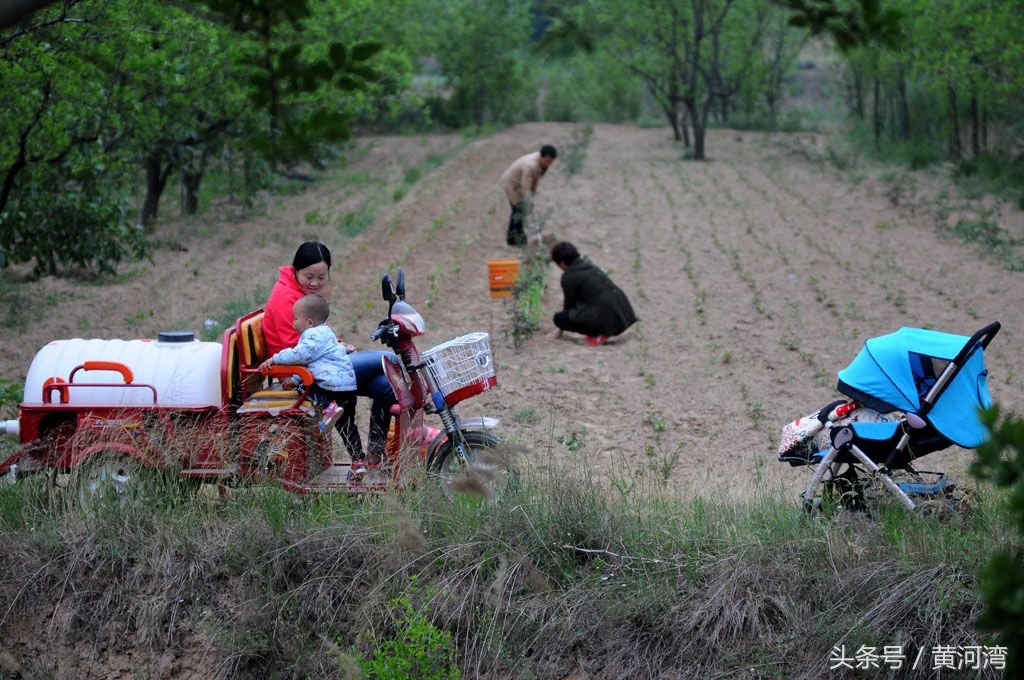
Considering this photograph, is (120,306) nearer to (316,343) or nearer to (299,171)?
(316,343)

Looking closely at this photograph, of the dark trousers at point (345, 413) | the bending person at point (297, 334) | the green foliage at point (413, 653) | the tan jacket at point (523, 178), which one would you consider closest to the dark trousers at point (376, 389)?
the bending person at point (297, 334)

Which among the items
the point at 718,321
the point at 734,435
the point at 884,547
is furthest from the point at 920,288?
the point at 884,547

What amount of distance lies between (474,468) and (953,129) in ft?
69.6

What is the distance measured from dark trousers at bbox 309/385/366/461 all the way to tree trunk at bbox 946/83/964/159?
19.8m

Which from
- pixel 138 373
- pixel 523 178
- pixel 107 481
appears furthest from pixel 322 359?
pixel 523 178

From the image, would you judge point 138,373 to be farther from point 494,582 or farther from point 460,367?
point 494,582

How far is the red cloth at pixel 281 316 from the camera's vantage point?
604 centimetres

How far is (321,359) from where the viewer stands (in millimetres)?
5930

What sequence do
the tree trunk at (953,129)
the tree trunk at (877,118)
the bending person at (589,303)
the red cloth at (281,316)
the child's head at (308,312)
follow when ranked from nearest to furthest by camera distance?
1. the child's head at (308,312)
2. the red cloth at (281,316)
3. the bending person at (589,303)
4. the tree trunk at (953,129)
5. the tree trunk at (877,118)

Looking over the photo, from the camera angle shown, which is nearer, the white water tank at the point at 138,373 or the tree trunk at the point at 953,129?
the white water tank at the point at 138,373

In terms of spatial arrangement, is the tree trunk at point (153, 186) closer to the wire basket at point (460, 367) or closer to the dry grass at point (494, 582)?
the wire basket at point (460, 367)

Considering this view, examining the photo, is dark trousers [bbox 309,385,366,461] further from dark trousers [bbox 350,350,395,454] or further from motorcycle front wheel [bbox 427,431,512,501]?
motorcycle front wheel [bbox 427,431,512,501]

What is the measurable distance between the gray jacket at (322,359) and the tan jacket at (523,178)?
9200 mm

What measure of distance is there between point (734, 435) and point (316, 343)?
345 centimetres
